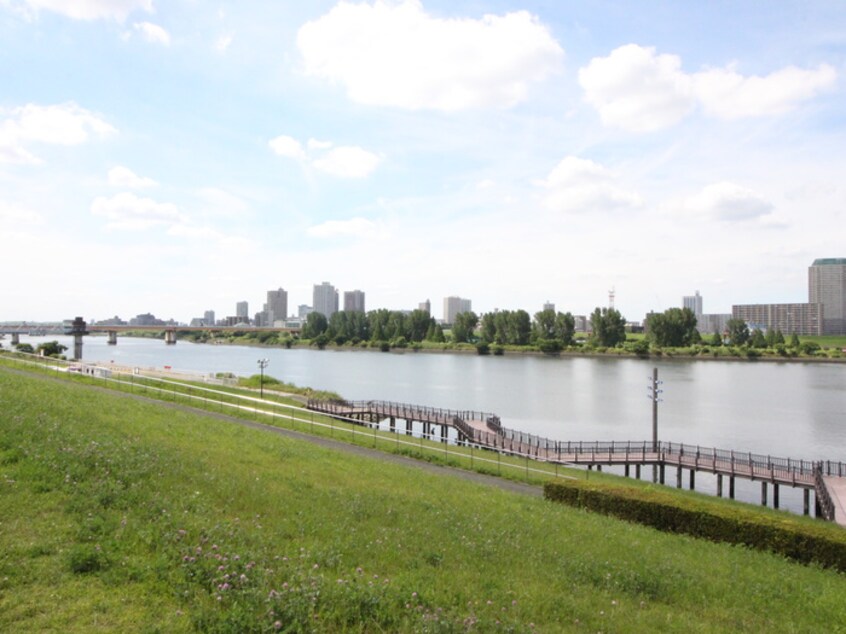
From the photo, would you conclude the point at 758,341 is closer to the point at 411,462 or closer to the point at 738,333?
the point at 738,333

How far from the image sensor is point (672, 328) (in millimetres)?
163500

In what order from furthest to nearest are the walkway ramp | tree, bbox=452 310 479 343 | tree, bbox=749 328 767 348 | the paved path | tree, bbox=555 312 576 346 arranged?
tree, bbox=452 310 479 343
tree, bbox=555 312 576 346
tree, bbox=749 328 767 348
the walkway ramp
the paved path

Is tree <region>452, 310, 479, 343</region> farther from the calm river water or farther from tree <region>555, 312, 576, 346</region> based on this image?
the calm river water

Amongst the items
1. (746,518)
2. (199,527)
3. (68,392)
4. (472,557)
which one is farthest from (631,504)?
(68,392)

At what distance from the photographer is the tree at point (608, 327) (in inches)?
6545

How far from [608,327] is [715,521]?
155414 millimetres

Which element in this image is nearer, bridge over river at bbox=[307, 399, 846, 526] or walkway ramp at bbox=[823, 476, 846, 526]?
walkway ramp at bbox=[823, 476, 846, 526]

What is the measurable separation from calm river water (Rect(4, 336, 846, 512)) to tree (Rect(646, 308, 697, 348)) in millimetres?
→ 27871

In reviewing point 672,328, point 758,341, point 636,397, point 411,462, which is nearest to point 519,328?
point 672,328

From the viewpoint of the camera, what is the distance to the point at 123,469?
41.1ft

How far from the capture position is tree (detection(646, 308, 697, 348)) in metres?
163

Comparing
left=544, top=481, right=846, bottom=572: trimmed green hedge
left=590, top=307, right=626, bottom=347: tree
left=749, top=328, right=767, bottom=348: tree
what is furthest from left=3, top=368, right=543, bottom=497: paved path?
left=749, top=328, right=767, bottom=348: tree

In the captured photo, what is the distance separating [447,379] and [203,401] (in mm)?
64713

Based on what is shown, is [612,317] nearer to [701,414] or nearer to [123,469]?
[701,414]
